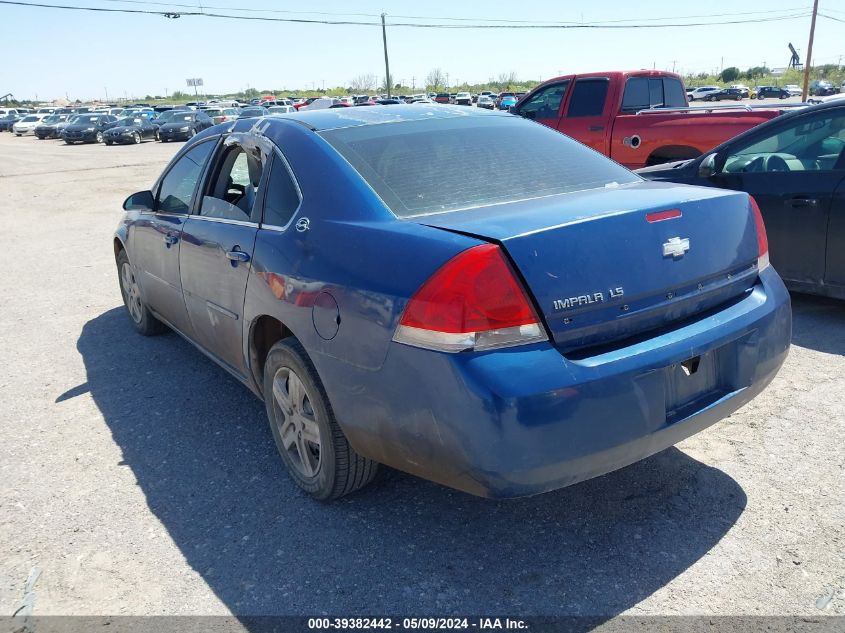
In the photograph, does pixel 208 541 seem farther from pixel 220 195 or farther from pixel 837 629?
pixel 837 629

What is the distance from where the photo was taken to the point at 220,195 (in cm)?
406

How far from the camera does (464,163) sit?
3.27 m

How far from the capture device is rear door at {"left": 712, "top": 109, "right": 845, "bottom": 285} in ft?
16.7

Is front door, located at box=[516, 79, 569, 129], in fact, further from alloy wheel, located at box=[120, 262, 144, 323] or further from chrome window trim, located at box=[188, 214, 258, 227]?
chrome window trim, located at box=[188, 214, 258, 227]

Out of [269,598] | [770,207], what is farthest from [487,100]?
[269,598]

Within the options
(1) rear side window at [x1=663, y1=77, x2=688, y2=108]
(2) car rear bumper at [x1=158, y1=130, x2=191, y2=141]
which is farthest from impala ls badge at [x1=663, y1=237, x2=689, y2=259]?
(2) car rear bumper at [x1=158, y1=130, x2=191, y2=141]

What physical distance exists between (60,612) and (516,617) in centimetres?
163

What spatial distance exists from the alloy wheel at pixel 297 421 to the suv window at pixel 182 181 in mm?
1564

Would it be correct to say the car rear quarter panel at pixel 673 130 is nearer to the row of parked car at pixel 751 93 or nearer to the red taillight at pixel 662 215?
the red taillight at pixel 662 215

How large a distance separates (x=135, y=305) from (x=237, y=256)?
8.83ft

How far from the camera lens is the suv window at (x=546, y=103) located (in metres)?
10.4

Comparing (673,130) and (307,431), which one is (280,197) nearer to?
(307,431)

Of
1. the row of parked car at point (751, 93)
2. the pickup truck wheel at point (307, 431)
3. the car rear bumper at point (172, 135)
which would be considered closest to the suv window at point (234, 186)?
the pickup truck wheel at point (307, 431)

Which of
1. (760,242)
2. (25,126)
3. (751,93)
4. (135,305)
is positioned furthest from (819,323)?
(25,126)
